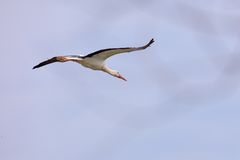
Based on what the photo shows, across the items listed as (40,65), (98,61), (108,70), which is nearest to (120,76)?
(108,70)

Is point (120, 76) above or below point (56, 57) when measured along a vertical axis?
above

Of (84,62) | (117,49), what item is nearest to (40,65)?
(84,62)

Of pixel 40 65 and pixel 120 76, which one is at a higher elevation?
pixel 120 76

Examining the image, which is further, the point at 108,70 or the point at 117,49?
the point at 108,70

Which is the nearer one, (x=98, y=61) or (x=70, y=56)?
(x=70, y=56)

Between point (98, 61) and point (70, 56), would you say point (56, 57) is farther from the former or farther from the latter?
point (98, 61)

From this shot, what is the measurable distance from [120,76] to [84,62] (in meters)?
3.95

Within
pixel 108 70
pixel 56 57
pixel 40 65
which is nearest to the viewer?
pixel 56 57

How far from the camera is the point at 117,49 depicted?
24.1 m

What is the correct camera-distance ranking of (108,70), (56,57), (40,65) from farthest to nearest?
(108,70) < (40,65) < (56,57)

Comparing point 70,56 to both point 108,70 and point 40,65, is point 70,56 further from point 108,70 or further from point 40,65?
point 108,70

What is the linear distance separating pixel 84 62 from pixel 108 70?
2981mm

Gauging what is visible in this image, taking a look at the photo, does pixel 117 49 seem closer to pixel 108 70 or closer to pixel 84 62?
pixel 84 62

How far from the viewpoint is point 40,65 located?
84.7 ft
